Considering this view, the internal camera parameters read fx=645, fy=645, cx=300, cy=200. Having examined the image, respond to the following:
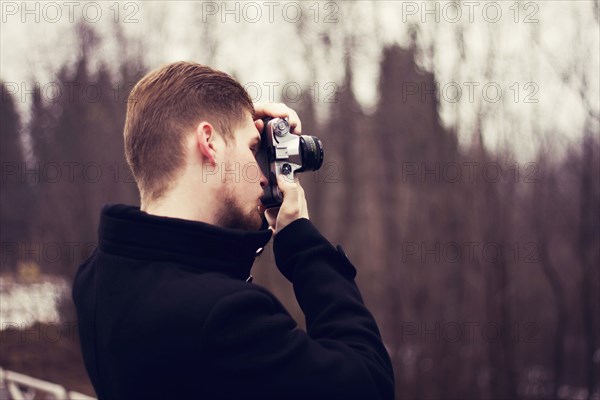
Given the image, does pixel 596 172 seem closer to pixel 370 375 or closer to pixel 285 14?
pixel 285 14

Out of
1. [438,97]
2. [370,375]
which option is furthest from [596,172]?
[370,375]

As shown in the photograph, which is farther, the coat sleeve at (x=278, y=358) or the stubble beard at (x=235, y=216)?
the stubble beard at (x=235, y=216)

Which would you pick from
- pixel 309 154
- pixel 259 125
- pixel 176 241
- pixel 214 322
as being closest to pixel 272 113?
pixel 259 125

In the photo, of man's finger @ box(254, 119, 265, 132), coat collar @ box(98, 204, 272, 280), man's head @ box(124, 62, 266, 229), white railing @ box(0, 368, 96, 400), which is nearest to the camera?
coat collar @ box(98, 204, 272, 280)

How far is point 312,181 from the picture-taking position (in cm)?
1748

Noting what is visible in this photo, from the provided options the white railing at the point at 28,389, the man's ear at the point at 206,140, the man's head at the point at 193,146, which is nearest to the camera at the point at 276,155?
the man's head at the point at 193,146

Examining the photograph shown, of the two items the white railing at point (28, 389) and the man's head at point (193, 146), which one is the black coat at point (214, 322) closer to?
the man's head at point (193, 146)

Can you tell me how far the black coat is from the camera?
1262 mm

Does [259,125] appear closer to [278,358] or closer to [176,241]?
[176,241]

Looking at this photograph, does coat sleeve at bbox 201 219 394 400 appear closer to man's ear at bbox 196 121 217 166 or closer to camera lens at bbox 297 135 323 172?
man's ear at bbox 196 121 217 166

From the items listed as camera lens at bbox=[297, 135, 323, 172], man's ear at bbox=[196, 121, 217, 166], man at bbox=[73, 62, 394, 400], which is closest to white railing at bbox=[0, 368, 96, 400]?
man at bbox=[73, 62, 394, 400]

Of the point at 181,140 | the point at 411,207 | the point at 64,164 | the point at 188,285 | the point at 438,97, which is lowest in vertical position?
the point at 411,207

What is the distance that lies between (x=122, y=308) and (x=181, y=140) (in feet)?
1.32

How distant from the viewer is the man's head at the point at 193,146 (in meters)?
1.49
